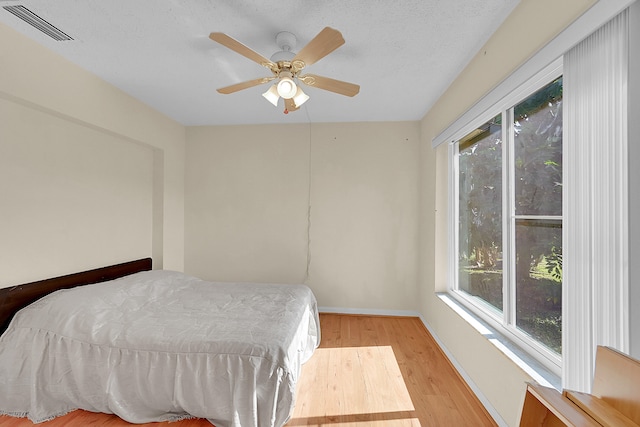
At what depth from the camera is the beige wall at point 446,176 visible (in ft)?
4.61

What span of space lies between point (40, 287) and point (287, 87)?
2259 mm

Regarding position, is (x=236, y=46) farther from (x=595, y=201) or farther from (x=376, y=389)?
(x=376, y=389)

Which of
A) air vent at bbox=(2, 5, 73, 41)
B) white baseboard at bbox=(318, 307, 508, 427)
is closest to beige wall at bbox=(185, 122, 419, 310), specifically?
white baseboard at bbox=(318, 307, 508, 427)

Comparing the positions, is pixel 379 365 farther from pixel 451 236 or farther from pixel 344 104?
pixel 344 104

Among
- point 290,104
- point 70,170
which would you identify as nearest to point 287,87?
point 290,104

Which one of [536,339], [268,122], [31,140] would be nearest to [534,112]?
[536,339]

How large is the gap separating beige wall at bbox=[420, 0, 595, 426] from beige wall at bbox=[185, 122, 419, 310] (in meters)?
0.30

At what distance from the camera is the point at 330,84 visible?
6.30ft

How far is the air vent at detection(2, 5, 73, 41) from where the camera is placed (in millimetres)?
1609

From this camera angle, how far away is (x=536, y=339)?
5.22 ft

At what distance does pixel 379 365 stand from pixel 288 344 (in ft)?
3.65

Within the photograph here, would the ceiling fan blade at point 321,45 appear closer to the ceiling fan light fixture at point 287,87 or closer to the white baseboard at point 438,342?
the ceiling fan light fixture at point 287,87

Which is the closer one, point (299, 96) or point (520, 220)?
point (520, 220)

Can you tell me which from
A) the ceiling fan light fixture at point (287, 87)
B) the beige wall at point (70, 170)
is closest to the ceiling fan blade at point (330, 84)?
the ceiling fan light fixture at point (287, 87)
